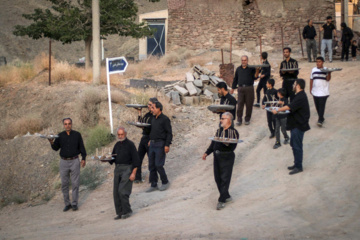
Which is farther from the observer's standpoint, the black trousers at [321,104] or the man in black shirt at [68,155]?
the black trousers at [321,104]

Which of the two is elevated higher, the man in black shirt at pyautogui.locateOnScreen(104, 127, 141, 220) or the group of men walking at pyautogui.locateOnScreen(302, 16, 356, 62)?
the group of men walking at pyautogui.locateOnScreen(302, 16, 356, 62)

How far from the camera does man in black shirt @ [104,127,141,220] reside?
9398mm

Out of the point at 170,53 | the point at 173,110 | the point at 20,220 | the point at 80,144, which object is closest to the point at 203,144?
the point at 173,110

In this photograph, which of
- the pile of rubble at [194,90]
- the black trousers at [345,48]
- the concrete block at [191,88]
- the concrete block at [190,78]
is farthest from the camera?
the black trousers at [345,48]

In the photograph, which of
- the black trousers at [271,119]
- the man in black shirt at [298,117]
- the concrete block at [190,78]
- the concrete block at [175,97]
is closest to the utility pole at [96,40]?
the concrete block at [175,97]

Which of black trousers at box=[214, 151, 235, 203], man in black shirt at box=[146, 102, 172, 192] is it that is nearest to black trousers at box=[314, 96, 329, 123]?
man in black shirt at box=[146, 102, 172, 192]

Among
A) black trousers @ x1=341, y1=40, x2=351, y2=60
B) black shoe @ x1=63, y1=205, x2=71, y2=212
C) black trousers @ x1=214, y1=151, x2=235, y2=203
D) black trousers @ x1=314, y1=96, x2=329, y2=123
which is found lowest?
black shoe @ x1=63, y1=205, x2=71, y2=212

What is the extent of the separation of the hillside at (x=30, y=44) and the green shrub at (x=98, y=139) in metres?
33.3

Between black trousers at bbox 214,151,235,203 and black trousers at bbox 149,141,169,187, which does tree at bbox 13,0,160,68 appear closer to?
black trousers at bbox 149,141,169,187

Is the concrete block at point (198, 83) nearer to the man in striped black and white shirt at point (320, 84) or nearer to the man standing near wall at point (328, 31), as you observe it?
the man standing near wall at point (328, 31)

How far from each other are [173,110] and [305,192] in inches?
290

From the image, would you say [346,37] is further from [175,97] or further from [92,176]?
[92,176]

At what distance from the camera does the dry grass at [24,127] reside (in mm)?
16031

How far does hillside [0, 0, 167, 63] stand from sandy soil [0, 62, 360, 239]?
35.2 metres
